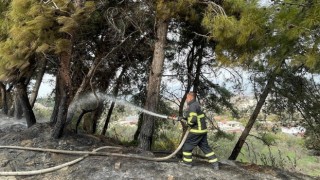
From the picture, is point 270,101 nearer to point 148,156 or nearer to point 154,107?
point 154,107

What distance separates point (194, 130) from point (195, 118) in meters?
0.28

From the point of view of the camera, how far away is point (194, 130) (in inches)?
266

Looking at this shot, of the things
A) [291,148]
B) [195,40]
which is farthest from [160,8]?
[291,148]

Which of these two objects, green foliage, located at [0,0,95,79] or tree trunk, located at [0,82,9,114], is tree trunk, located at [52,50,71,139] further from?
tree trunk, located at [0,82,9,114]

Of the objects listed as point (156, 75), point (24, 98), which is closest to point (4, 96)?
point (24, 98)

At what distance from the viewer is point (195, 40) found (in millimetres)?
11578

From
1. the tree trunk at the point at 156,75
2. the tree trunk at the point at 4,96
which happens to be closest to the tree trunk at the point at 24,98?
the tree trunk at the point at 4,96

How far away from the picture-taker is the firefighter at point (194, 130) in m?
6.64

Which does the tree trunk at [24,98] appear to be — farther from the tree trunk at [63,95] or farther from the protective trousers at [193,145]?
the protective trousers at [193,145]

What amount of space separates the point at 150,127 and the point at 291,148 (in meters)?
25.7

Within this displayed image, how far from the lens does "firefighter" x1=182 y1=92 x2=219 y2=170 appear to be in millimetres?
6639

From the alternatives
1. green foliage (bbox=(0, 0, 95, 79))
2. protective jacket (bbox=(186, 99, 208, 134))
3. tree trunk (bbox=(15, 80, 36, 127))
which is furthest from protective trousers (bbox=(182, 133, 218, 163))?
tree trunk (bbox=(15, 80, 36, 127))

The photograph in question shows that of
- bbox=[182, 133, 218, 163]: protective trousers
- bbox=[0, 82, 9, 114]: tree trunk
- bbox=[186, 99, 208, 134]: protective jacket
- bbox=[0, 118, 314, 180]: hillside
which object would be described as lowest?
bbox=[0, 118, 314, 180]: hillside

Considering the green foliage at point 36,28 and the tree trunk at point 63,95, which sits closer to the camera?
the green foliage at point 36,28
